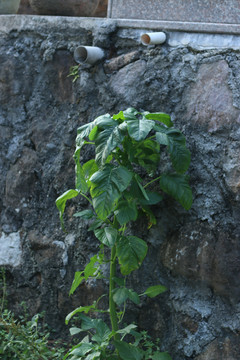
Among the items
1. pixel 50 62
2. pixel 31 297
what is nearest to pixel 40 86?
pixel 50 62

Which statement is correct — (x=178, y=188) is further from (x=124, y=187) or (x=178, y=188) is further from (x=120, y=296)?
(x=120, y=296)

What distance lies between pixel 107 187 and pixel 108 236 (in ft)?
0.72

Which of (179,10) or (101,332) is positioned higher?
(179,10)

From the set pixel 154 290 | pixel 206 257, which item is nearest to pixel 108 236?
pixel 154 290

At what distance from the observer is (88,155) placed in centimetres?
274

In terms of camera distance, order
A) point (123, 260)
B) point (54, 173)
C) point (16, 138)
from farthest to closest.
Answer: point (16, 138)
point (54, 173)
point (123, 260)

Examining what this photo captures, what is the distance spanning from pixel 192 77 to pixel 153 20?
40 cm

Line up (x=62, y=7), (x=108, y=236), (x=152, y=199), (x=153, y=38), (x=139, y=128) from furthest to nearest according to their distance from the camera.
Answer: (x=62, y=7) → (x=153, y=38) → (x=152, y=199) → (x=108, y=236) → (x=139, y=128)

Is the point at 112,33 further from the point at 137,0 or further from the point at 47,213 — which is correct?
the point at 47,213

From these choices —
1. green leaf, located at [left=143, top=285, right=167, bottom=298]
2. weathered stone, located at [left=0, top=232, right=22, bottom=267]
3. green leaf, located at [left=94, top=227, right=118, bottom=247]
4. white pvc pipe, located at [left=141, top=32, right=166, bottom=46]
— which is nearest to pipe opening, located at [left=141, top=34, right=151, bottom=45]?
white pvc pipe, located at [left=141, top=32, right=166, bottom=46]

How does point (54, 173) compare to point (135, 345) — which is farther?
point (54, 173)

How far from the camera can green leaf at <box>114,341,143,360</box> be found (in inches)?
86.8

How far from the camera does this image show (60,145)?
2.91 m

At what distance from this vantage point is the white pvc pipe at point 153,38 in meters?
2.52
